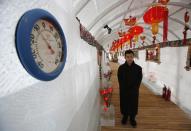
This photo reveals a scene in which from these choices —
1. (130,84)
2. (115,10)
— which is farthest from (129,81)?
(115,10)

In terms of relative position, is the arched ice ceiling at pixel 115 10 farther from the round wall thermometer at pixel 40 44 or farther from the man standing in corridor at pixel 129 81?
the man standing in corridor at pixel 129 81

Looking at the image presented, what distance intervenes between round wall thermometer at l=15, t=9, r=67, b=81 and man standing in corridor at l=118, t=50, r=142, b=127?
8.19 feet

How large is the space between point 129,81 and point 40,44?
3001mm

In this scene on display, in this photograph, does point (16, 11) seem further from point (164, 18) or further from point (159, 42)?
point (159, 42)

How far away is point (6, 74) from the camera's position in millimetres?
892

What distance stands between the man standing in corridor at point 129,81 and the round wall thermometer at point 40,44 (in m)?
2.50

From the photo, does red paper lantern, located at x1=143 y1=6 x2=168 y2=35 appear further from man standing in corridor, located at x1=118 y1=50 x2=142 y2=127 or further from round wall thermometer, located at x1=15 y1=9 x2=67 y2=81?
round wall thermometer, located at x1=15 y1=9 x2=67 y2=81

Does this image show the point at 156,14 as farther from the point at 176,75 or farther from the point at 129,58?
the point at 176,75

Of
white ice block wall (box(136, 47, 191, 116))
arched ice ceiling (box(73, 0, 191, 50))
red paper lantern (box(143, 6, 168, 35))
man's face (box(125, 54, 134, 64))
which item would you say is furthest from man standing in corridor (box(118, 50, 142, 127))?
white ice block wall (box(136, 47, 191, 116))

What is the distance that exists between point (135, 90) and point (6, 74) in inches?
137

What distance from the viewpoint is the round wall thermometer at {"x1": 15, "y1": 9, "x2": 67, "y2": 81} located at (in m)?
1.00

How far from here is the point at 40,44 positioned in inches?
48.8

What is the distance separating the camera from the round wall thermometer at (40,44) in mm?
999

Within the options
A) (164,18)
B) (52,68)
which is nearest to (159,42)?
(164,18)
